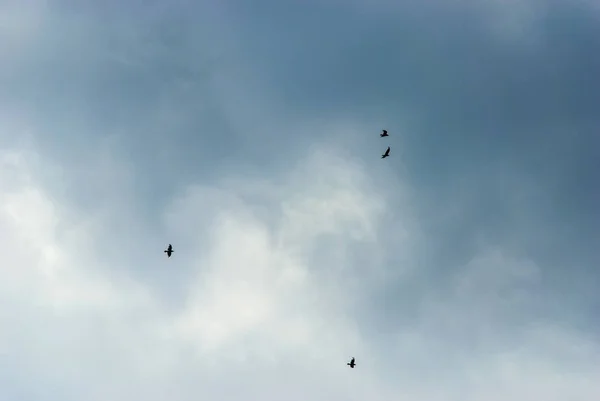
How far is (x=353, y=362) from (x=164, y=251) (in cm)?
6006

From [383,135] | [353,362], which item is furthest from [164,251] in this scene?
[383,135]

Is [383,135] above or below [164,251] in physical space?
above

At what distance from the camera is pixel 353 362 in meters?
113

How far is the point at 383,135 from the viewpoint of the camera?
377ft

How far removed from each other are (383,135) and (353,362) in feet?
207

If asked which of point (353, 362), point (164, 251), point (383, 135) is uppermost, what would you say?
point (383, 135)

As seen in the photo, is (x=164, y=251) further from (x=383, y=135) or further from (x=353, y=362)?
(x=383, y=135)

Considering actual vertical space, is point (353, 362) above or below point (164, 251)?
below

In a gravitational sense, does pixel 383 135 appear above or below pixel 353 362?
above

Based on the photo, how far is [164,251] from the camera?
370 feet

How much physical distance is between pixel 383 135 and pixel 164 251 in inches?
2693
